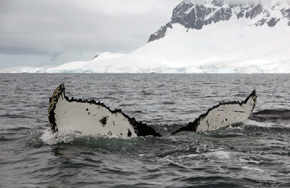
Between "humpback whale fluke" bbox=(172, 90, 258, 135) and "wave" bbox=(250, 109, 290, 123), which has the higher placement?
"humpback whale fluke" bbox=(172, 90, 258, 135)

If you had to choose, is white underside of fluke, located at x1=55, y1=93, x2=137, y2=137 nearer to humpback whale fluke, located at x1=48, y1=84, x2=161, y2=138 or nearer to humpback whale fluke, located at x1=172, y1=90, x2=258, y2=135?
humpback whale fluke, located at x1=48, y1=84, x2=161, y2=138

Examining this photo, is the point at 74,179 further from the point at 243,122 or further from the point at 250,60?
the point at 250,60

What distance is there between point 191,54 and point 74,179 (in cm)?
19057

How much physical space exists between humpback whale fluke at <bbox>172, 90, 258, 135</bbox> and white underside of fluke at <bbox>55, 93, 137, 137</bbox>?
1609 millimetres

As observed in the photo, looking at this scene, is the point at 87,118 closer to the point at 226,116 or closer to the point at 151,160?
the point at 151,160

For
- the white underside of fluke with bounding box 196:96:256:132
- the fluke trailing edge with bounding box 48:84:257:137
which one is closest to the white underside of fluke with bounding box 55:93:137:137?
the fluke trailing edge with bounding box 48:84:257:137

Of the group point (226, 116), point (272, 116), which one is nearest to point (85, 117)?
point (226, 116)

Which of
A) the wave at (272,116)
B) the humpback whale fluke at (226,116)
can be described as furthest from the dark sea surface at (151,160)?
the wave at (272,116)

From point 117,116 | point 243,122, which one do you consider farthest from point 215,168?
point 243,122

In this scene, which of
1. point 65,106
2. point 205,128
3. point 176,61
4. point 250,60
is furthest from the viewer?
point 176,61

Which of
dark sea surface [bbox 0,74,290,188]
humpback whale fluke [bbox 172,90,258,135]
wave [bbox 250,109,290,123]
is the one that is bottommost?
dark sea surface [bbox 0,74,290,188]

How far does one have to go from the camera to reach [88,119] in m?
6.41

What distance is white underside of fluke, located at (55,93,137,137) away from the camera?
619cm

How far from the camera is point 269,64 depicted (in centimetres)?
14538
